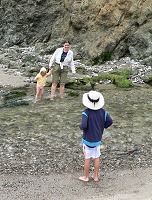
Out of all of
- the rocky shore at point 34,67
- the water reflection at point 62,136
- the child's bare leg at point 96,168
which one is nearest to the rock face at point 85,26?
the rocky shore at point 34,67

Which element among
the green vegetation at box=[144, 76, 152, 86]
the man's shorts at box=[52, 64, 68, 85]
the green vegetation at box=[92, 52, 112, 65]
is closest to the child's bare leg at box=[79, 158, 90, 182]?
the man's shorts at box=[52, 64, 68, 85]

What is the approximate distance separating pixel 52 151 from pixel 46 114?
3563mm

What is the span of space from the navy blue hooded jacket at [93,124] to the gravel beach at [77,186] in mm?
1085

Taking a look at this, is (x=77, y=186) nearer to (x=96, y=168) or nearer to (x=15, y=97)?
(x=96, y=168)

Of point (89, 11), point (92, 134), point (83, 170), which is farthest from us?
point (89, 11)

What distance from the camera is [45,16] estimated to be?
120 feet

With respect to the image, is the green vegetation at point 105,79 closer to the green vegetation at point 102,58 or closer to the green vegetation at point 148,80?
the green vegetation at point 148,80

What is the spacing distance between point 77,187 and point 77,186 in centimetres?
5

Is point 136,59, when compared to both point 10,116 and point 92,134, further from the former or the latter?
point 92,134

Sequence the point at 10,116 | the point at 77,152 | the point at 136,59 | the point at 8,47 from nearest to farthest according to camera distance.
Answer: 1. the point at 77,152
2. the point at 10,116
3. the point at 136,59
4. the point at 8,47

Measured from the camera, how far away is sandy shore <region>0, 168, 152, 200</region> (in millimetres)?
8797

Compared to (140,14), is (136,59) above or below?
below

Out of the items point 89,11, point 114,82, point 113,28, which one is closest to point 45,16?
point 89,11

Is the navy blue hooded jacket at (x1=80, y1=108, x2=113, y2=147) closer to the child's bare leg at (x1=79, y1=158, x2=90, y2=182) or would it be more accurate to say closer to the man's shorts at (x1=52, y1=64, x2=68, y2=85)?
the child's bare leg at (x1=79, y1=158, x2=90, y2=182)
